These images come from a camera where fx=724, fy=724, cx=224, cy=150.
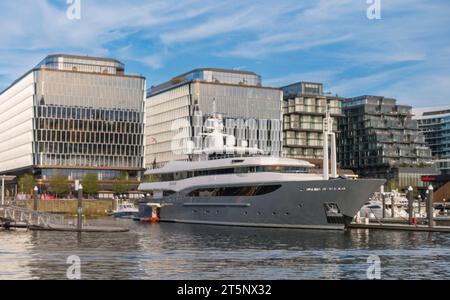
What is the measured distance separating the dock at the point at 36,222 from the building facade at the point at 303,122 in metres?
119

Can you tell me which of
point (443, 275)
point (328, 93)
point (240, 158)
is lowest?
point (443, 275)

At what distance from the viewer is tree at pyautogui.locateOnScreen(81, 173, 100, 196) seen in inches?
6063

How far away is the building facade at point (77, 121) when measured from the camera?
167625 millimetres

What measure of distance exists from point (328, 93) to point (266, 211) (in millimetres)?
129649

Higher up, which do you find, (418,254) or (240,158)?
(240,158)

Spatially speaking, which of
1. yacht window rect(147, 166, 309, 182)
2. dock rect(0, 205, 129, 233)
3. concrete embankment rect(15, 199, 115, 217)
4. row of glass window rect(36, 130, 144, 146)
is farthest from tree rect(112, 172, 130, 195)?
dock rect(0, 205, 129, 233)

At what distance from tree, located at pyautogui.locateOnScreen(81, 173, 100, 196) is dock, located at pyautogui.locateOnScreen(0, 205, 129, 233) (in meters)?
77.8

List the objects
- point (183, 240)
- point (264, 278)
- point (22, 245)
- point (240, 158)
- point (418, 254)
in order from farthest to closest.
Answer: point (240, 158) < point (183, 240) < point (22, 245) < point (418, 254) < point (264, 278)

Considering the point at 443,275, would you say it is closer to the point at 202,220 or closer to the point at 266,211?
the point at 266,211

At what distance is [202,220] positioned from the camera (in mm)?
83188

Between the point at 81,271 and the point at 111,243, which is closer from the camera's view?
the point at 81,271

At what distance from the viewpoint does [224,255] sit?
4316 cm

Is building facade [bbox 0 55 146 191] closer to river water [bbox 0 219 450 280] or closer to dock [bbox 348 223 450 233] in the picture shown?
dock [bbox 348 223 450 233]
